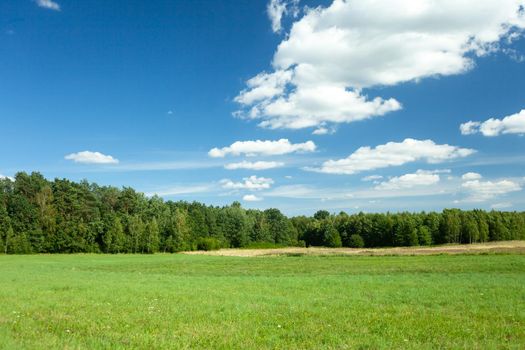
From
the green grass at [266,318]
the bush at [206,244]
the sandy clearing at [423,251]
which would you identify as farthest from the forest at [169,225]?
the green grass at [266,318]

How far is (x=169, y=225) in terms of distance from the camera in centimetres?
10781

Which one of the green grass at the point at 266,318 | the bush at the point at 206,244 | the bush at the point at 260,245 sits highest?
the green grass at the point at 266,318

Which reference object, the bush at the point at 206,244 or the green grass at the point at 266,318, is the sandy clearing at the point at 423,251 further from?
the green grass at the point at 266,318

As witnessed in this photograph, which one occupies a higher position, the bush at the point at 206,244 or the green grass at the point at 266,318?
the green grass at the point at 266,318

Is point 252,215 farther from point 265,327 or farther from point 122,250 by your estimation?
point 265,327

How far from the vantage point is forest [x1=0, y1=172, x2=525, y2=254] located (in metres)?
92.0

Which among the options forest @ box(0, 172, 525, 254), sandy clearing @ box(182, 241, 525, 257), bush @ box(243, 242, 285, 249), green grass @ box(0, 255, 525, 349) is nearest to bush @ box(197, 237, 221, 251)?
forest @ box(0, 172, 525, 254)

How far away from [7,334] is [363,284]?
1803cm

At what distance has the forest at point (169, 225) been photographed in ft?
302

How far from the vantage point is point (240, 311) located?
1543 centimetres

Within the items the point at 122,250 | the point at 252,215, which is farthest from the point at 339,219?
the point at 122,250

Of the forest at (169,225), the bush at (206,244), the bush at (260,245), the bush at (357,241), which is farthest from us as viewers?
the bush at (357,241)

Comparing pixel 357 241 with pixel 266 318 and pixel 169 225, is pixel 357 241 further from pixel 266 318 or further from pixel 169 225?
pixel 266 318

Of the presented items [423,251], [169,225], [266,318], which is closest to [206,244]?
[169,225]
